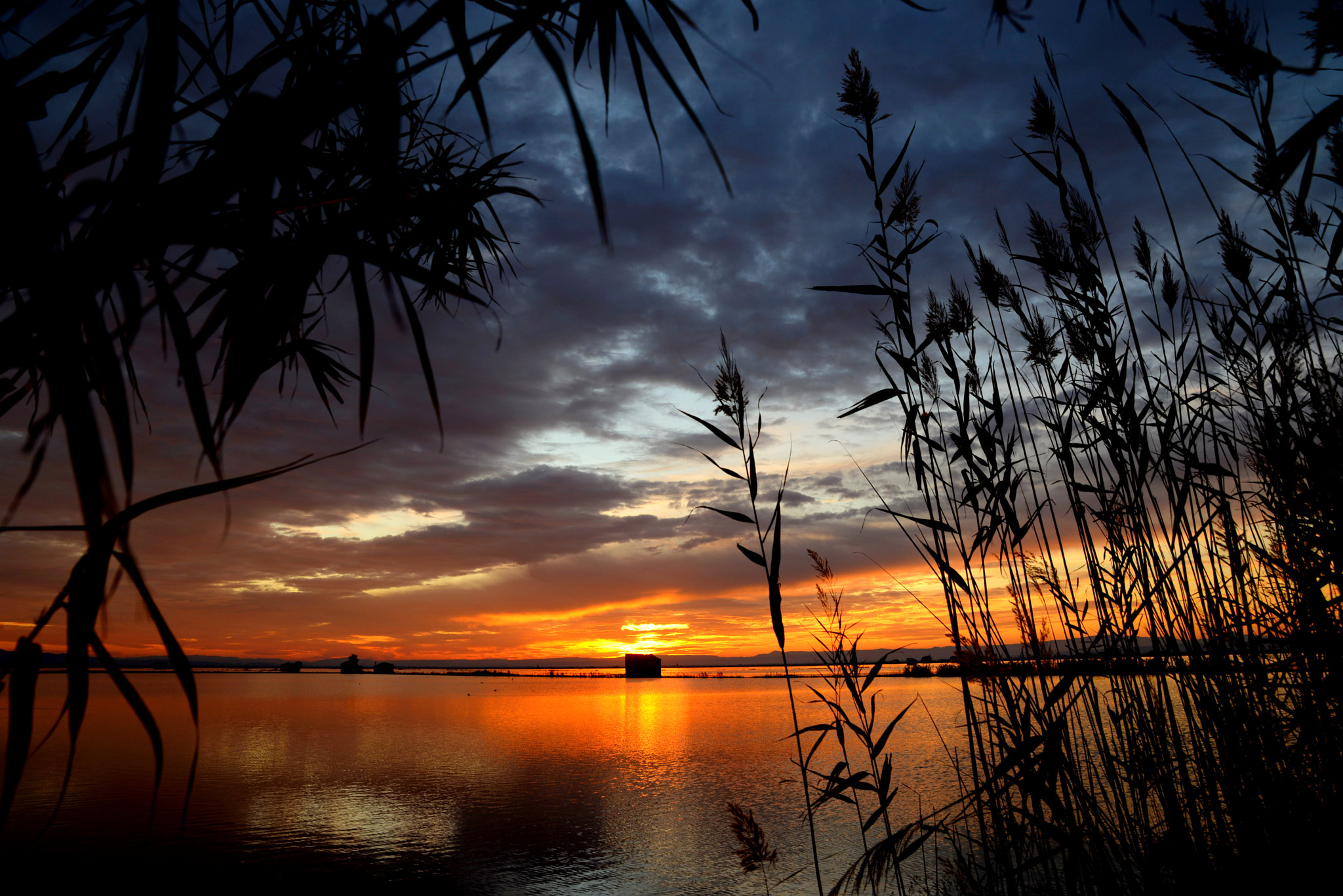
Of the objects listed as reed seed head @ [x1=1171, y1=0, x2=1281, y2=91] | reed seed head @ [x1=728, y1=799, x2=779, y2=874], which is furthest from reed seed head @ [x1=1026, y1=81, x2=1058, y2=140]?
reed seed head @ [x1=728, y1=799, x2=779, y2=874]

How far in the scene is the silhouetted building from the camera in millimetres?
60344

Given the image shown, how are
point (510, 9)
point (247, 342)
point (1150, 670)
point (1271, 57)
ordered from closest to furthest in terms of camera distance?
point (247, 342) < point (510, 9) < point (1271, 57) < point (1150, 670)

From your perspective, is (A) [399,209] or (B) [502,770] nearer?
(A) [399,209]

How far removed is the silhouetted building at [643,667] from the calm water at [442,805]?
157 feet

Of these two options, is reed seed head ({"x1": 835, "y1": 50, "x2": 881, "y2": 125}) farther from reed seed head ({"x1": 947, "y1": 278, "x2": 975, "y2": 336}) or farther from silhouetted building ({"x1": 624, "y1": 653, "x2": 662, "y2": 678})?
silhouetted building ({"x1": 624, "y1": 653, "x2": 662, "y2": 678})

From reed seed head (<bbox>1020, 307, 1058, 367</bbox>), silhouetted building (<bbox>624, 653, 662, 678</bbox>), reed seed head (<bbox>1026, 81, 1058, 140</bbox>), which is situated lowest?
silhouetted building (<bbox>624, 653, 662, 678</bbox>)

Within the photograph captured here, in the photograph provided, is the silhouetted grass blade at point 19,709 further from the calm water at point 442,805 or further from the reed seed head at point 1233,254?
the reed seed head at point 1233,254

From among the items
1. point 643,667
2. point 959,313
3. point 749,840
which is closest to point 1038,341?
point 959,313

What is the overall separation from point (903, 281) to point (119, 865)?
669cm

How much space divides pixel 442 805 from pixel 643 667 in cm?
5567

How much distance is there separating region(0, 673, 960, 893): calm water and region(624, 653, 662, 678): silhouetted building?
4793cm

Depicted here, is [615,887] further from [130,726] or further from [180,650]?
[130,726]

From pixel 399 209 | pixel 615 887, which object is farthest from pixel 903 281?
pixel 615 887

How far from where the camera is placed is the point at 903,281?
9.19 ft
